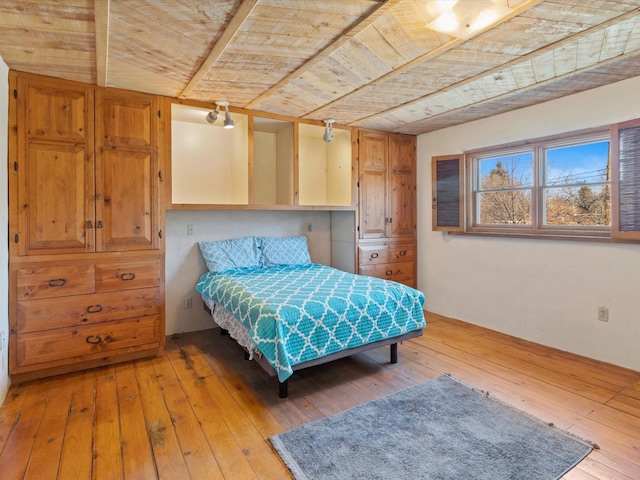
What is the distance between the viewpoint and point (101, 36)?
2.08m

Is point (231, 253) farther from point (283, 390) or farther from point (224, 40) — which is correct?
point (224, 40)

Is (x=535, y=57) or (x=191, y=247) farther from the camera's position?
(x=191, y=247)

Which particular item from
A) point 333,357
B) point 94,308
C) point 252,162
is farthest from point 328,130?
point 94,308

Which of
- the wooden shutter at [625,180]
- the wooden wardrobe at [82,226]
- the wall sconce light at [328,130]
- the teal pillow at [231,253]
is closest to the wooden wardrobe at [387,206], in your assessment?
the wall sconce light at [328,130]

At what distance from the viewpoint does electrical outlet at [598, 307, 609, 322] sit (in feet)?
9.92

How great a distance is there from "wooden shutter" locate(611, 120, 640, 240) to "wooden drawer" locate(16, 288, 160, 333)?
3.93 m

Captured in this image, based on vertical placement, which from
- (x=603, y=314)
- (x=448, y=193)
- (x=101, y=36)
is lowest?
(x=603, y=314)

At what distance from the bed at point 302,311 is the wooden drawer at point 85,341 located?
0.61 meters

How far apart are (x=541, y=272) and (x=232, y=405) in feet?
10.1

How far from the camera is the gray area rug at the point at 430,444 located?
1757 millimetres

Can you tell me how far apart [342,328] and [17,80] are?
300cm

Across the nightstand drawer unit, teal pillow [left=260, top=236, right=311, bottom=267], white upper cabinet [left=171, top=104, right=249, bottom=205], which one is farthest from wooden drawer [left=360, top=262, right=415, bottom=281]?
white upper cabinet [left=171, top=104, right=249, bottom=205]

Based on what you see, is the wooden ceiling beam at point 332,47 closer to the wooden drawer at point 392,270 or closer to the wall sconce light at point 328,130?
the wall sconce light at point 328,130

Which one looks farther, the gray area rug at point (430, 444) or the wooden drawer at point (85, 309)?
the wooden drawer at point (85, 309)
